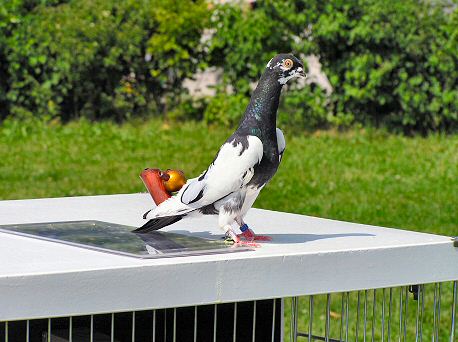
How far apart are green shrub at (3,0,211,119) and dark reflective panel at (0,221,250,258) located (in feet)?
26.1

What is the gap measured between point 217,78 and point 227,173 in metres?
8.96

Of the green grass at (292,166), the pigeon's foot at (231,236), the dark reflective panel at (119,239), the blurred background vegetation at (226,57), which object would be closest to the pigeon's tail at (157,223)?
the dark reflective panel at (119,239)

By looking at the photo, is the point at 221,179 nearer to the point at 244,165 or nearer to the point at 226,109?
the point at 244,165

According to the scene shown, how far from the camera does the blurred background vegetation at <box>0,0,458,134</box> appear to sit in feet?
35.9

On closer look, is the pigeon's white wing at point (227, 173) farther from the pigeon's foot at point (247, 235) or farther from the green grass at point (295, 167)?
the green grass at point (295, 167)

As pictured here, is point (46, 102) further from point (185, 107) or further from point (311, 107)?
point (311, 107)

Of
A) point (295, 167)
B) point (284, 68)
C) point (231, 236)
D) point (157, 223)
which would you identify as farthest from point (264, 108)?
point (295, 167)

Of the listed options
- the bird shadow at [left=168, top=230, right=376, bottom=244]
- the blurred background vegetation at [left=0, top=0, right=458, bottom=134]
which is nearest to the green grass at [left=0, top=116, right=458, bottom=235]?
the blurred background vegetation at [left=0, top=0, right=458, bottom=134]

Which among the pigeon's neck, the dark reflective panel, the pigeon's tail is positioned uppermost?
the pigeon's neck

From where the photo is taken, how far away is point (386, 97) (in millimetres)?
11070

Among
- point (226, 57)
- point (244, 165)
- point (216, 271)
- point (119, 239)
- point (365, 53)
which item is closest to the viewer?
point (216, 271)

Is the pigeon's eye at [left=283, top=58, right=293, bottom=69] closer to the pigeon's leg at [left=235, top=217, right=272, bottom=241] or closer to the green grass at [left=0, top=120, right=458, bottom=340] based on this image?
the pigeon's leg at [left=235, top=217, right=272, bottom=241]

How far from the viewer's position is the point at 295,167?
9.11m

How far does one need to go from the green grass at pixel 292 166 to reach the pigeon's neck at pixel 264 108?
13.1 ft
